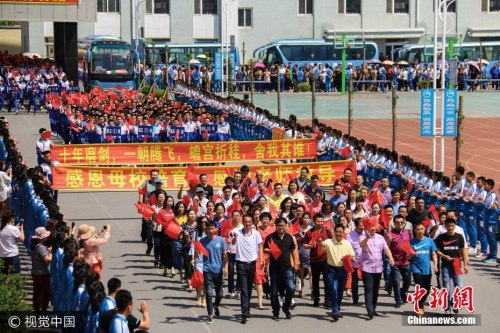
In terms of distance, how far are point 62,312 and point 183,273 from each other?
17.1 ft

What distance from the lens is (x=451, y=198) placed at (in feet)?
73.7

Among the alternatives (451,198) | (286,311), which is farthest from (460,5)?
(286,311)

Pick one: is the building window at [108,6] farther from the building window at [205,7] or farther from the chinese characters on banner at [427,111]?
the chinese characters on banner at [427,111]

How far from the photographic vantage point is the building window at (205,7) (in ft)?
245

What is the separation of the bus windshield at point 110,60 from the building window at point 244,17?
2184 centimetres

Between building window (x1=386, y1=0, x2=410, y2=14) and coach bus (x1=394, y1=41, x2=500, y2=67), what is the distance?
3.40 metres

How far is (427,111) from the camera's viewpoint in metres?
28.2

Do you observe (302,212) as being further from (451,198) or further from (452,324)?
(451,198)

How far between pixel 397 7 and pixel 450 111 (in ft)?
159

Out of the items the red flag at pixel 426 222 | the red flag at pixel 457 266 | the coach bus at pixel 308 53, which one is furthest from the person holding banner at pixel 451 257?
the coach bus at pixel 308 53

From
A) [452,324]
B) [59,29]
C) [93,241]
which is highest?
[59,29]

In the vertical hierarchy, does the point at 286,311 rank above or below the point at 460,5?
below

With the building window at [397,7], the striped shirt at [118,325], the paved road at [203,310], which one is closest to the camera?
the striped shirt at [118,325]

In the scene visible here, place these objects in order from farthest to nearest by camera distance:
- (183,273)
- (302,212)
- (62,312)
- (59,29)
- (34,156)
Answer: (59,29), (34,156), (183,273), (302,212), (62,312)
